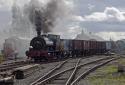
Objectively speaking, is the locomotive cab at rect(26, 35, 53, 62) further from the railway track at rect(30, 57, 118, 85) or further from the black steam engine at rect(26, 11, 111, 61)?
the railway track at rect(30, 57, 118, 85)

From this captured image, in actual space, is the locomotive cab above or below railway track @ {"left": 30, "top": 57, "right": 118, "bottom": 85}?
above

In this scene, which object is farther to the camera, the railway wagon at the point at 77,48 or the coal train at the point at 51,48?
the railway wagon at the point at 77,48

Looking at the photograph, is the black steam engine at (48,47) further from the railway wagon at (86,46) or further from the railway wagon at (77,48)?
the railway wagon at (86,46)

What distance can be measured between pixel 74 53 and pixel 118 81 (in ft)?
116

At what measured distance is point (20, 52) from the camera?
68.5 metres

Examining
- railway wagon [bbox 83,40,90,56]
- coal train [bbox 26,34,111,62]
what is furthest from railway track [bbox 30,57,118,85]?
railway wagon [bbox 83,40,90,56]

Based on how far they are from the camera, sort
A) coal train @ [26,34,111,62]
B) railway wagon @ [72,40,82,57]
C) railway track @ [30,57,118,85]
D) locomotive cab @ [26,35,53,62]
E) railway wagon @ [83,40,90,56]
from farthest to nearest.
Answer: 1. railway wagon @ [83,40,90,56]
2. railway wagon @ [72,40,82,57]
3. coal train @ [26,34,111,62]
4. locomotive cab @ [26,35,53,62]
5. railway track @ [30,57,118,85]

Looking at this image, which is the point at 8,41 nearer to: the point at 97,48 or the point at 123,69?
the point at 97,48

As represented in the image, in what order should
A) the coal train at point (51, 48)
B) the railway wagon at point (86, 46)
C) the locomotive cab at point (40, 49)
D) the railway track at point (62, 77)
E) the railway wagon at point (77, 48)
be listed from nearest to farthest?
1. the railway track at point (62, 77)
2. the locomotive cab at point (40, 49)
3. the coal train at point (51, 48)
4. the railway wagon at point (77, 48)
5. the railway wagon at point (86, 46)

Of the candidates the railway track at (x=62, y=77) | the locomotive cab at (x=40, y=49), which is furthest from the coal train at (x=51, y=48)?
the railway track at (x=62, y=77)

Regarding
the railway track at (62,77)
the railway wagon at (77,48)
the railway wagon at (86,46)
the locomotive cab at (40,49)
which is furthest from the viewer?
the railway wagon at (86,46)

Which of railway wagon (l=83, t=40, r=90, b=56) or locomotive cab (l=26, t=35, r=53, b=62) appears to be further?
railway wagon (l=83, t=40, r=90, b=56)

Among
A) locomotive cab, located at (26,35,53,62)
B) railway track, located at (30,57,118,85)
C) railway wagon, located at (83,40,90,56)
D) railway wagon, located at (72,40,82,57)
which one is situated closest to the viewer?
railway track, located at (30,57,118,85)

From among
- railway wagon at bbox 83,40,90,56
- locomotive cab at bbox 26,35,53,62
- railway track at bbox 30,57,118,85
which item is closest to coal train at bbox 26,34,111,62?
locomotive cab at bbox 26,35,53,62
